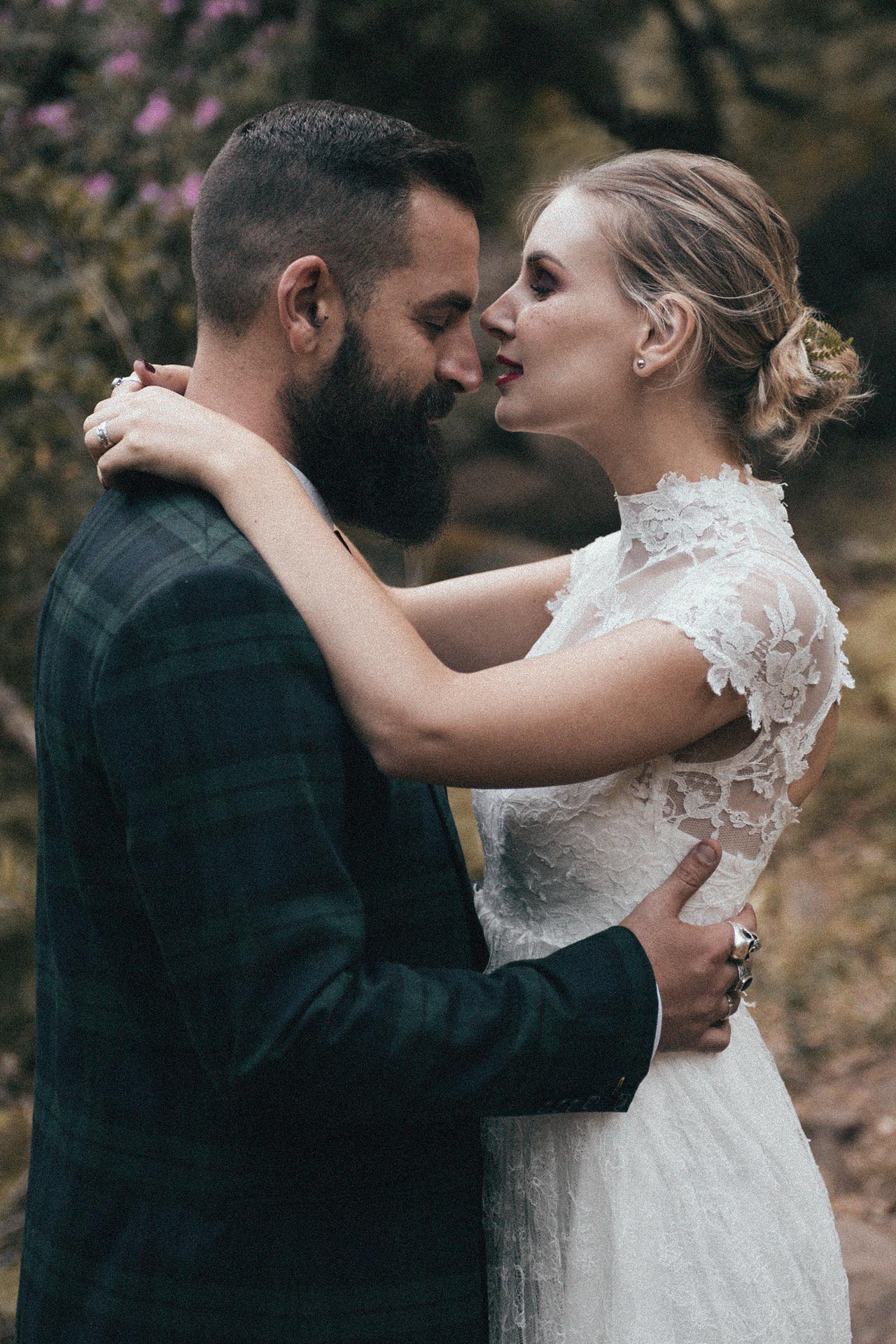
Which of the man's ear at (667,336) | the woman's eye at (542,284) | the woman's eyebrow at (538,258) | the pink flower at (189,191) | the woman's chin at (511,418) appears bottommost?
the pink flower at (189,191)

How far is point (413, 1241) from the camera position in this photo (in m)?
1.64

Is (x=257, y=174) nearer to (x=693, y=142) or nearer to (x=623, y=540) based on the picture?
(x=623, y=540)

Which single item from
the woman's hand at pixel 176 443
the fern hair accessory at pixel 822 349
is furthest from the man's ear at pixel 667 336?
the woman's hand at pixel 176 443

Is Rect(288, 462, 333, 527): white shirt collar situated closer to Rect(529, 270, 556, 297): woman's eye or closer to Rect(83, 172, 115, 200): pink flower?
Rect(529, 270, 556, 297): woman's eye

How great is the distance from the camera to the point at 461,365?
6.45 feet

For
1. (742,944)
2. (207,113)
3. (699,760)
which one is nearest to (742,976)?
(742,944)

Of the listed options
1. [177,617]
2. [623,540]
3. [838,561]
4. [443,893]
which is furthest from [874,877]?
[177,617]

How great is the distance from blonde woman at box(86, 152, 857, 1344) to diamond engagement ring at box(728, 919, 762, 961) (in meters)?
0.07

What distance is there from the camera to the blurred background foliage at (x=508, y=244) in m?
4.27

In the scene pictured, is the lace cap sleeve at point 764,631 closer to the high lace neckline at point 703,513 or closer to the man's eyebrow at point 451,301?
the high lace neckline at point 703,513

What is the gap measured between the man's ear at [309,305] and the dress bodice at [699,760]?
2.02 ft

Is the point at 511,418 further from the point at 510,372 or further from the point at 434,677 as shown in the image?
the point at 434,677

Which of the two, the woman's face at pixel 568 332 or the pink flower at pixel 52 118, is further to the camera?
the pink flower at pixel 52 118

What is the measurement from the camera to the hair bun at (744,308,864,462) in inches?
82.7
